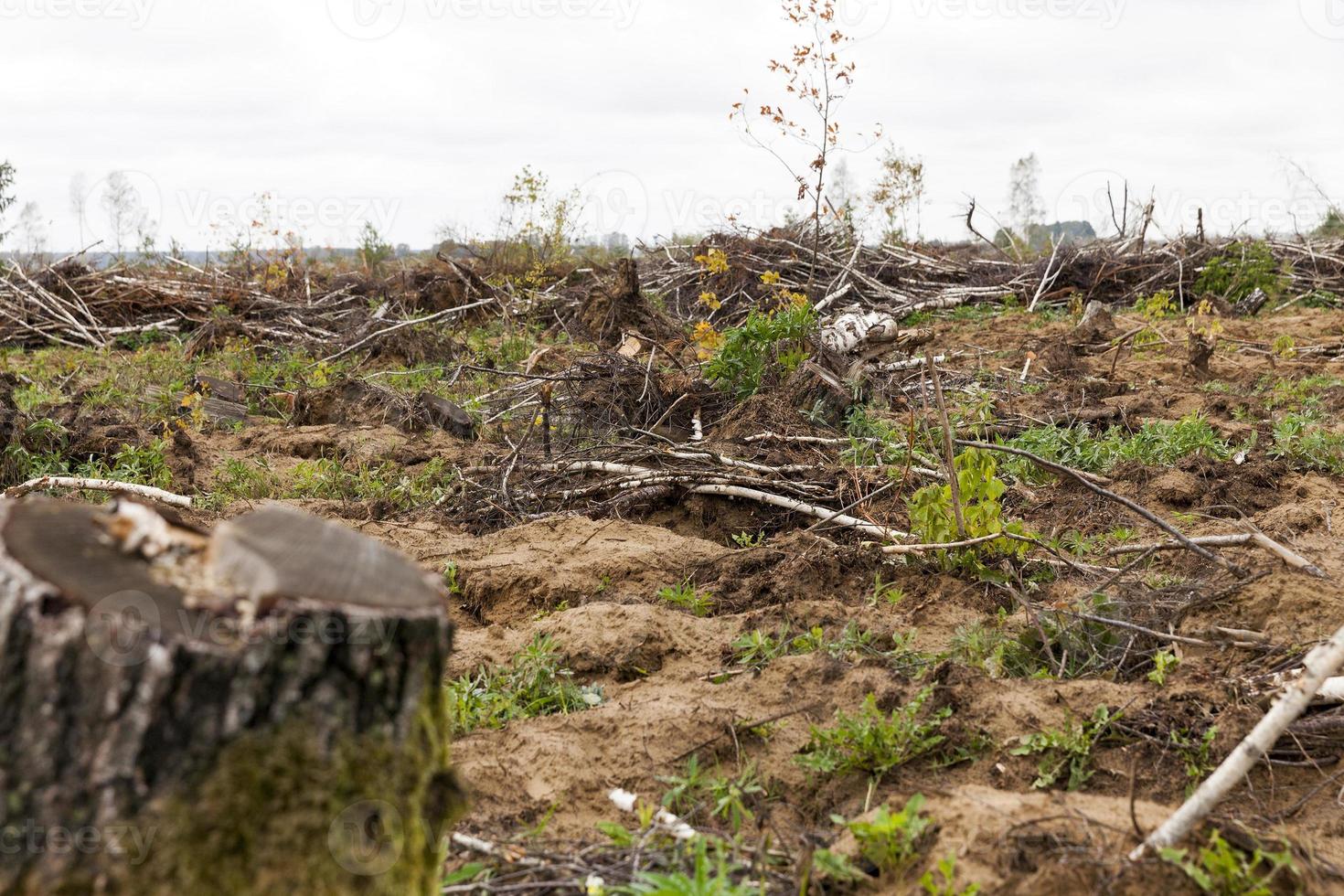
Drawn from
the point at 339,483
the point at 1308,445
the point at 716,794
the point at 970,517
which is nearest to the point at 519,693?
the point at 716,794

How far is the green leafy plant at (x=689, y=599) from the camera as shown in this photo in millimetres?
3633

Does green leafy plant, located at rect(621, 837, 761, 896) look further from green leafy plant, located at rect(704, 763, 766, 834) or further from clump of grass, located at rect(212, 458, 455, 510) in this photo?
clump of grass, located at rect(212, 458, 455, 510)

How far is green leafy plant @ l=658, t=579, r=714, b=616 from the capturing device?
3.63 m

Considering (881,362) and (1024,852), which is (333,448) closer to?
(881,362)

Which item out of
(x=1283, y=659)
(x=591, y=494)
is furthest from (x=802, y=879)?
(x=591, y=494)

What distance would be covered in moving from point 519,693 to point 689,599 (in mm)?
881

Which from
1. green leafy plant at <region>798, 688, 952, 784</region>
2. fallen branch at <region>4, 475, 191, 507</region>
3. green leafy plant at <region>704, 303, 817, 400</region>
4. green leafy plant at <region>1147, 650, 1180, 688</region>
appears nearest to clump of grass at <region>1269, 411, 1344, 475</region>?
green leafy plant at <region>704, 303, 817, 400</region>

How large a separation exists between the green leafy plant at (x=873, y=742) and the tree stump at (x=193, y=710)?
1401 mm

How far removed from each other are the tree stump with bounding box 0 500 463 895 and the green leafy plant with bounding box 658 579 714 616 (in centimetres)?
233

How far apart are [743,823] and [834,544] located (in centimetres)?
182

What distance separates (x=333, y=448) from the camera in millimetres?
6199

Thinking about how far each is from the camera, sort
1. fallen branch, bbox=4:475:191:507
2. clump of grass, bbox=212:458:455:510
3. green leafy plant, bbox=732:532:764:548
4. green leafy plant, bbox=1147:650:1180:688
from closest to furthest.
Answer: green leafy plant, bbox=1147:650:1180:688
green leafy plant, bbox=732:532:764:548
fallen branch, bbox=4:475:191:507
clump of grass, bbox=212:458:455:510

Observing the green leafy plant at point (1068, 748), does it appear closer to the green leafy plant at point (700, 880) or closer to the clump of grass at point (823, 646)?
the clump of grass at point (823, 646)

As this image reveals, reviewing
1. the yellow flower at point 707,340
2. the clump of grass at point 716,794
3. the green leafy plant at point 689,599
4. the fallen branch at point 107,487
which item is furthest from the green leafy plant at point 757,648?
the yellow flower at point 707,340
